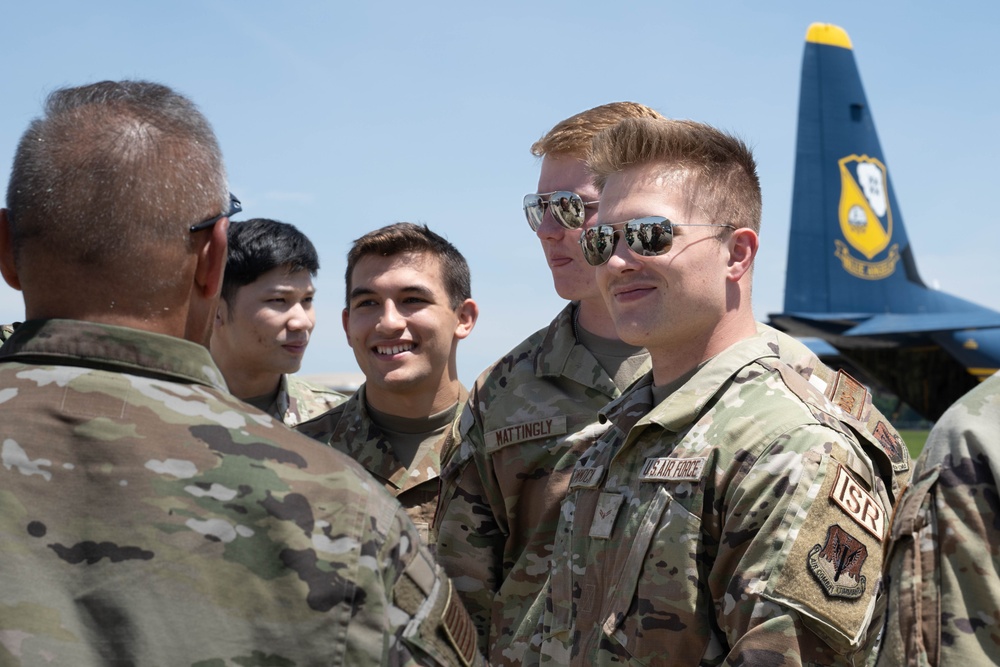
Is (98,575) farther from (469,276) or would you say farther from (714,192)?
(469,276)

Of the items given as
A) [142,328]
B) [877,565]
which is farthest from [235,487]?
[877,565]

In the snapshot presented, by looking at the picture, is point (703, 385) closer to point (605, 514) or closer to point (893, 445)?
point (605, 514)

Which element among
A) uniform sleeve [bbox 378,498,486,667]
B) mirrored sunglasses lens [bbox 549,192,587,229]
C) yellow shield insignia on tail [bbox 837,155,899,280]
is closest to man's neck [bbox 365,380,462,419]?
mirrored sunglasses lens [bbox 549,192,587,229]

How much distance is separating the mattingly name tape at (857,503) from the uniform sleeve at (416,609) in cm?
95

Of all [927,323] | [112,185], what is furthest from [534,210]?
[927,323]

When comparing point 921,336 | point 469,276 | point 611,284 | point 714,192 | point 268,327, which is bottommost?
point 921,336

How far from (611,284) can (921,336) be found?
2692cm

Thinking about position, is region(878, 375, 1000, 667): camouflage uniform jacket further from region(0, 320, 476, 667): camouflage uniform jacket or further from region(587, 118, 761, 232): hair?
region(587, 118, 761, 232): hair

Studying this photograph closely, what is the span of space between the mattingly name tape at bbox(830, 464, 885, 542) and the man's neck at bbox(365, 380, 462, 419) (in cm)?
232

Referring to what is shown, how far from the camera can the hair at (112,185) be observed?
174 centimetres

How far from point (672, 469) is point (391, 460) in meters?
2.05

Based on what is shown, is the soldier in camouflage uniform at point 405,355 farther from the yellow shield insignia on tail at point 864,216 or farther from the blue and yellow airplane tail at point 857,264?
the yellow shield insignia on tail at point 864,216

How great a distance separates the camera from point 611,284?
283 cm

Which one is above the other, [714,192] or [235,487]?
[714,192]
